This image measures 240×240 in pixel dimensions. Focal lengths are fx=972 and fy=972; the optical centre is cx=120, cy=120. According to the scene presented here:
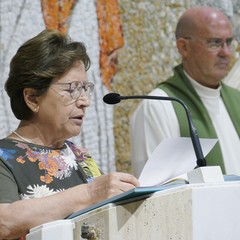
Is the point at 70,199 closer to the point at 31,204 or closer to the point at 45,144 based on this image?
the point at 31,204

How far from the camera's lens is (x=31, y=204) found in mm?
3035

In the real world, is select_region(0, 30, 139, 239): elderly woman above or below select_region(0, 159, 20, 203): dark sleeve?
above

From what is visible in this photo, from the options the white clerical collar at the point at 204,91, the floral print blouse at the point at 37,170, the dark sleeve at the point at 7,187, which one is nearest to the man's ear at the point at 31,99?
the floral print blouse at the point at 37,170

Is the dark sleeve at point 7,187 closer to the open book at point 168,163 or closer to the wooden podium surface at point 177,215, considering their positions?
the open book at point 168,163

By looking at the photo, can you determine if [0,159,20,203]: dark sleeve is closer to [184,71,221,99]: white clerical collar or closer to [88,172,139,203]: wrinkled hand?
[88,172,139,203]: wrinkled hand

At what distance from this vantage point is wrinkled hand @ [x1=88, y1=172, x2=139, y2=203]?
9.53 ft

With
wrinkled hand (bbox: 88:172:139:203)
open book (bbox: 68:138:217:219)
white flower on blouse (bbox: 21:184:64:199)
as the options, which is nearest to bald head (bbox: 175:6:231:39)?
white flower on blouse (bbox: 21:184:64:199)

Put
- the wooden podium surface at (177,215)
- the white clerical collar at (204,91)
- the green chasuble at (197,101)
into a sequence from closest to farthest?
the wooden podium surface at (177,215), the green chasuble at (197,101), the white clerical collar at (204,91)

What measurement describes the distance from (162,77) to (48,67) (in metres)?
2.57

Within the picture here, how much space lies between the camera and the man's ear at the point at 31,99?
3492 mm

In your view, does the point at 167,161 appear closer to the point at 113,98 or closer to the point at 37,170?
the point at 113,98

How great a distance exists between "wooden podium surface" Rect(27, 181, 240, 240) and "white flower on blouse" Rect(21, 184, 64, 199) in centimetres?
62

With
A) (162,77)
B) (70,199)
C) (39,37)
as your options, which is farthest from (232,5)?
(70,199)

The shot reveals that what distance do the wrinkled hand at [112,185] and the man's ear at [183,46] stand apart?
268cm
